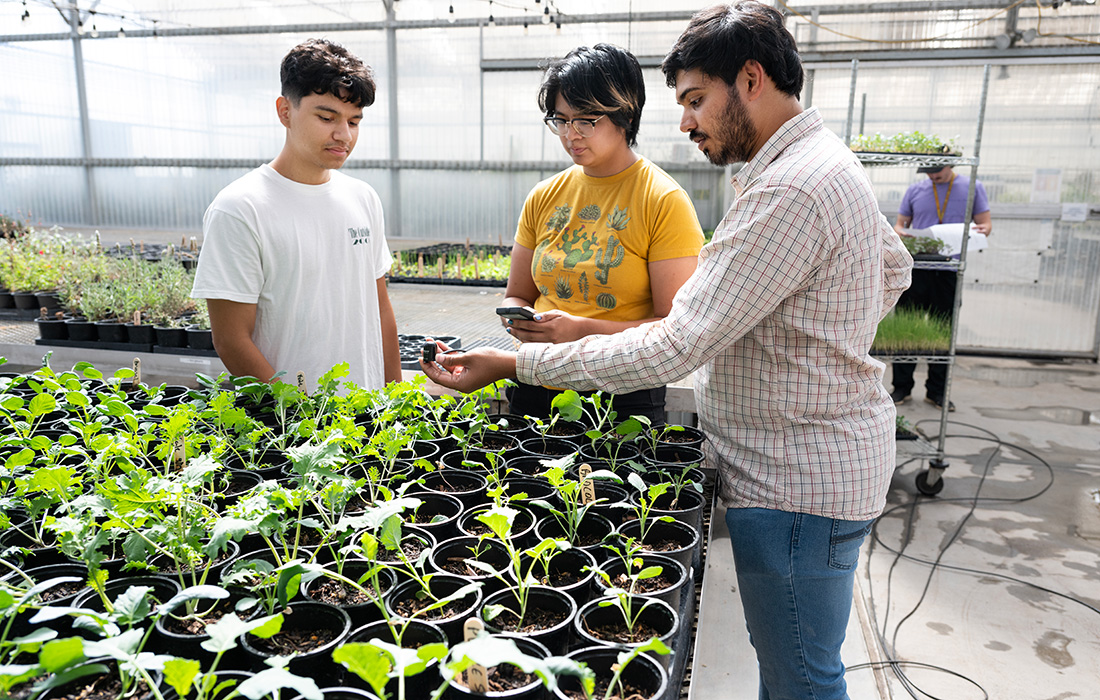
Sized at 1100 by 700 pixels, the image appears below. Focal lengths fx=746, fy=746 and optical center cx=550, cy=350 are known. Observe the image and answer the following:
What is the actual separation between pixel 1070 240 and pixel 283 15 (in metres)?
9.85

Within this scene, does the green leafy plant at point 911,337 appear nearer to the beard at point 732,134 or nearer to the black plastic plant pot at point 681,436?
the black plastic plant pot at point 681,436

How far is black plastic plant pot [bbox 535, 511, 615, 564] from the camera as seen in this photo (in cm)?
131

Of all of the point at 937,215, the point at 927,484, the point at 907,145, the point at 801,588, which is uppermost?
the point at 907,145

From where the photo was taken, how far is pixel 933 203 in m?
5.01

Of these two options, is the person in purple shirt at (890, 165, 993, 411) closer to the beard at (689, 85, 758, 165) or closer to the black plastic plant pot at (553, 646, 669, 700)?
the beard at (689, 85, 758, 165)

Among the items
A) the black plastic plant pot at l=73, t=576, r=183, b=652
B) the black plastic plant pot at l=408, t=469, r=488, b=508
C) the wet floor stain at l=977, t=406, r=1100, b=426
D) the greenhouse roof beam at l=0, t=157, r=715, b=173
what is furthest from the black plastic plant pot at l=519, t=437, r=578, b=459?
the greenhouse roof beam at l=0, t=157, r=715, b=173

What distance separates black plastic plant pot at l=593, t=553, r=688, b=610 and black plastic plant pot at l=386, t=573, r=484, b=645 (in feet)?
0.64

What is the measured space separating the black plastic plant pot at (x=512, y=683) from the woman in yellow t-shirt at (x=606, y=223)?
831 millimetres

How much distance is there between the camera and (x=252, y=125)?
10.7 m

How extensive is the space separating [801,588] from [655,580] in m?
0.31

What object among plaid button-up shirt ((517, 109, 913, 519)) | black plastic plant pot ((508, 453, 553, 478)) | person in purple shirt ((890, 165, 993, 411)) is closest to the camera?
plaid button-up shirt ((517, 109, 913, 519))

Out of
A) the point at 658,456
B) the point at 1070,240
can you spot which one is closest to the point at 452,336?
the point at 658,456

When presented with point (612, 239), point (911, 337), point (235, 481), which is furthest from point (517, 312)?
point (911, 337)

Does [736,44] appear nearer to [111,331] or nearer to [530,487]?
[530,487]
